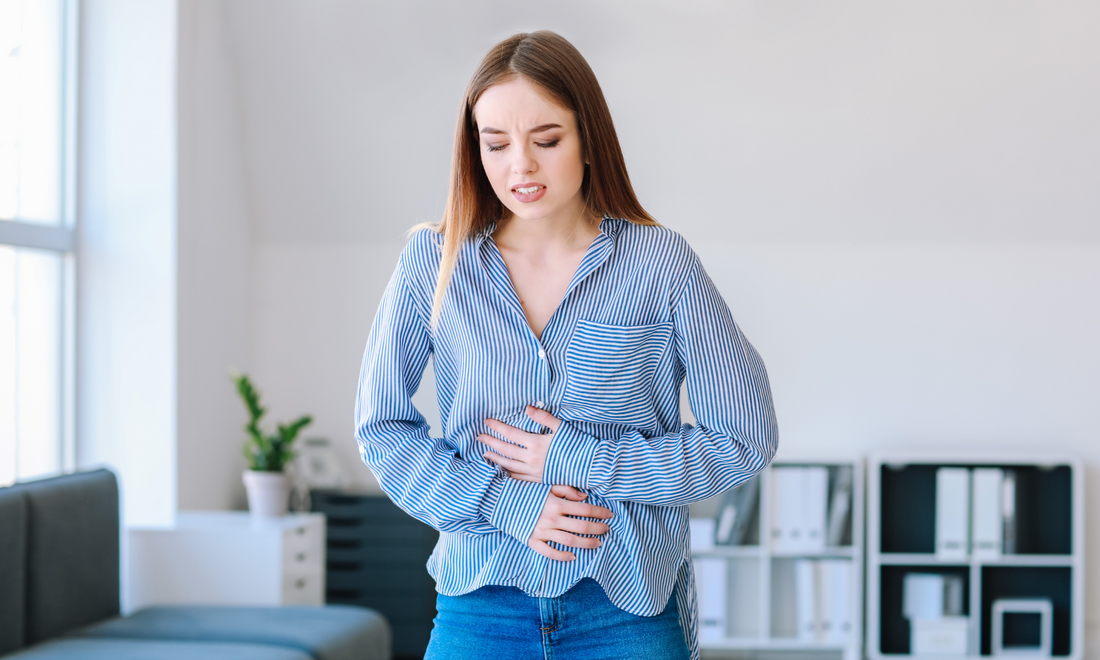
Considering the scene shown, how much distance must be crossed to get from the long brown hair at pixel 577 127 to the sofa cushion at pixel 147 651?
1.62 metres

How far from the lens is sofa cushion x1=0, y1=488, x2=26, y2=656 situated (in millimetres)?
2389

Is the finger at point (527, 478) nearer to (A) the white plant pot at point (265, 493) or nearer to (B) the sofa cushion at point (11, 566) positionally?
(B) the sofa cushion at point (11, 566)

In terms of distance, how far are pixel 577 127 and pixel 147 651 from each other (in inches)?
77.1

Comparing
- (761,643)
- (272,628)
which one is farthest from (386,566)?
(761,643)

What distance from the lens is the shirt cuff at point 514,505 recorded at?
1.04 metres

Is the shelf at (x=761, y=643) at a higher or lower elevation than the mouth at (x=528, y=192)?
lower

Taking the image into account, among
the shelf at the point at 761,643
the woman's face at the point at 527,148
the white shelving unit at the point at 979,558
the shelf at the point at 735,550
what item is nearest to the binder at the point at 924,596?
the white shelving unit at the point at 979,558

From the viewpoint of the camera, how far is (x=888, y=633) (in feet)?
12.5

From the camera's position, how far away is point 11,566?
241cm

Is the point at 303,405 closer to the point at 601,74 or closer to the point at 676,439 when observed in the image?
the point at 601,74

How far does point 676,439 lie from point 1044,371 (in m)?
3.39

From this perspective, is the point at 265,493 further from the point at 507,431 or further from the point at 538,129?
the point at 538,129

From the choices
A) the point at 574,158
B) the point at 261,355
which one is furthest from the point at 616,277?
the point at 261,355

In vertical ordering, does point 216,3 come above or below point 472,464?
above
